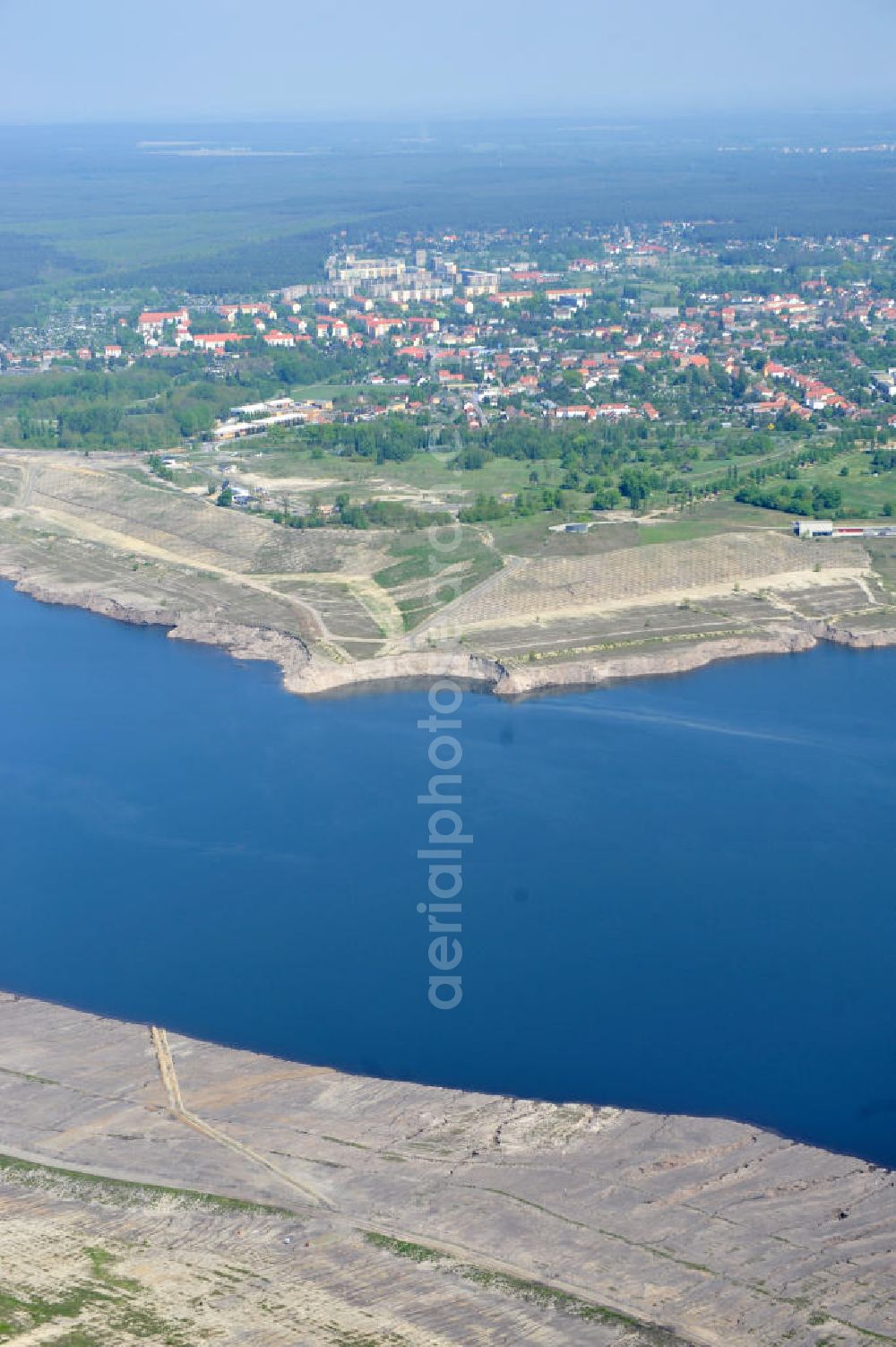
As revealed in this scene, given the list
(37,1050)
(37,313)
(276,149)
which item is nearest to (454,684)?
(37,1050)

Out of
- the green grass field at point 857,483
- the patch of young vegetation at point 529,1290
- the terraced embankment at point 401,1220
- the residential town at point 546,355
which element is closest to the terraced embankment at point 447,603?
the green grass field at point 857,483

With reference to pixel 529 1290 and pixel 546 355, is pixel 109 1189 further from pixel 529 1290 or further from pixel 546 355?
pixel 546 355

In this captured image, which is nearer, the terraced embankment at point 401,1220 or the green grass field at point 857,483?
the terraced embankment at point 401,1220

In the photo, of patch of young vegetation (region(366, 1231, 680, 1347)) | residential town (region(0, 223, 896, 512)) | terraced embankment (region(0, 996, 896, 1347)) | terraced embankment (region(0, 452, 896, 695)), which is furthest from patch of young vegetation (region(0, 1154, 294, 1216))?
residential town (region(0, 223, 896, 512))

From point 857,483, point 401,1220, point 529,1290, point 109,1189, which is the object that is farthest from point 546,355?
point 529,1290

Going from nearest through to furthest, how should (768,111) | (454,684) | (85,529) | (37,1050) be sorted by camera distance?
(37,1050), (454,684), (85,529), (768,111)

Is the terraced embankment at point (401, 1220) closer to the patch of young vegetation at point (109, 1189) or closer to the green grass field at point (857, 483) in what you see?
the patch of young vegetation at point (109, 1189)

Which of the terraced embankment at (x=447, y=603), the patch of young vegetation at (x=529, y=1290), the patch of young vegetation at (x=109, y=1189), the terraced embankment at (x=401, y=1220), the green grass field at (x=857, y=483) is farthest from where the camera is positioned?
the green grass field at (x=857, y=483)

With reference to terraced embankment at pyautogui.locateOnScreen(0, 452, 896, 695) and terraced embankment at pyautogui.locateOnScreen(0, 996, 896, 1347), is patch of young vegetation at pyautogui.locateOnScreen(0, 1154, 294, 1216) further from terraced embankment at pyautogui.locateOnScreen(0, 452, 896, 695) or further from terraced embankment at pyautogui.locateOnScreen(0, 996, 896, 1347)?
terraced embankment at pyautogui.locateOnScreen(0, 452, 896, 695)

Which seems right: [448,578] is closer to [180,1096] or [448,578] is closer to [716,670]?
[716,670]

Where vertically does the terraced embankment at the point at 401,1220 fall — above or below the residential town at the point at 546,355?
below
